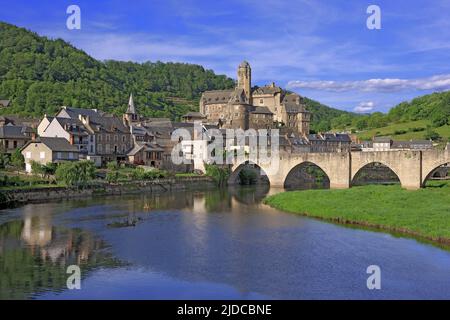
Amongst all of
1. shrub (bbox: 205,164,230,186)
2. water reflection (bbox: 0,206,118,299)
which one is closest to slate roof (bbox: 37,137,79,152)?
shrub (bbox: 205,164,230,186)

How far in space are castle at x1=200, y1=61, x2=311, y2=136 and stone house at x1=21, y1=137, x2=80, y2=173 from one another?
157 feet

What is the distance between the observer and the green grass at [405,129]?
129750 millimetres

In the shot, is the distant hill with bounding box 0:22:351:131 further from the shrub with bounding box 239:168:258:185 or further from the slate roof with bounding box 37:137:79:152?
the shrub with bounding box 239:168:258:185

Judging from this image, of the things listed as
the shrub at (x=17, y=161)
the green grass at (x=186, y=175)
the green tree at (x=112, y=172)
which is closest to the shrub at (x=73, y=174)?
the green tree at (x=112, y=172)

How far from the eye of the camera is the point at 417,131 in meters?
138

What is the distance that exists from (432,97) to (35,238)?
546 ft

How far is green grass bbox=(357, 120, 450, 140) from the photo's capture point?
12975cm

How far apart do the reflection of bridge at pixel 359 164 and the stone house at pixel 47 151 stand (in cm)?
2402

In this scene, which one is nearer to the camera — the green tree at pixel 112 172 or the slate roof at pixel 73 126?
the green tree at pixel 112 172

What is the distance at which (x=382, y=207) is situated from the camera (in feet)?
143

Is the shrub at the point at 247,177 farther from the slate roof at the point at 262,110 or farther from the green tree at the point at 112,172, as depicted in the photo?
the slate roof at the point at 262,110

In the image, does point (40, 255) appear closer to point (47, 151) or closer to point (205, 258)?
point (205, 258)

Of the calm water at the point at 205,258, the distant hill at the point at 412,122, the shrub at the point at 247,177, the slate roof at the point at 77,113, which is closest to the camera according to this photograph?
the calm water at the point at 205,258
